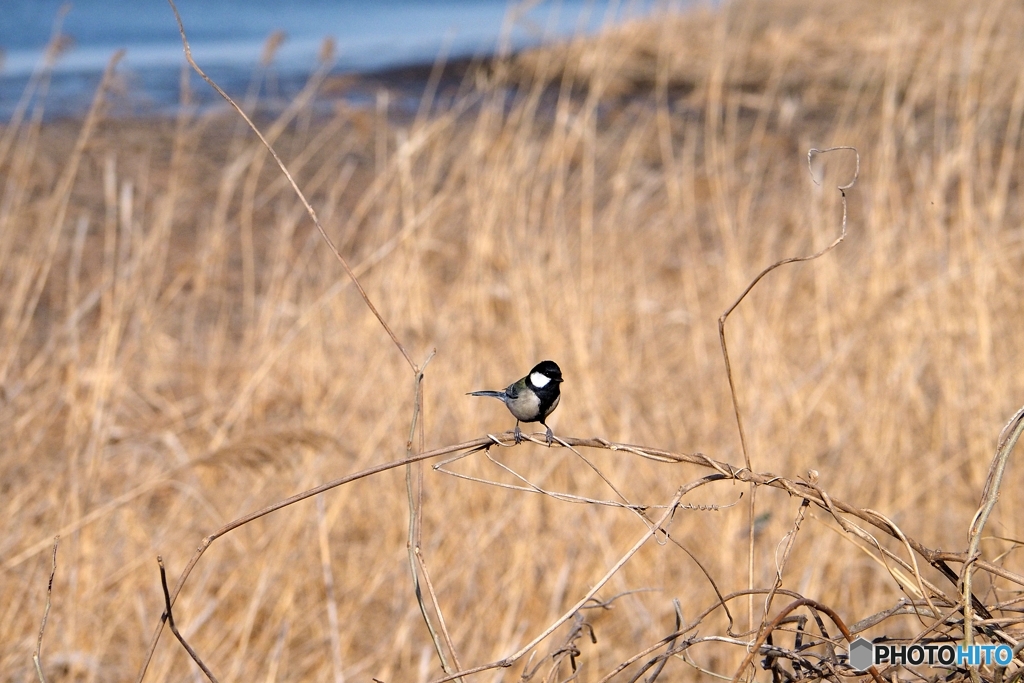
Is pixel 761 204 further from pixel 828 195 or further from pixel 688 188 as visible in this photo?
pixel 688 188

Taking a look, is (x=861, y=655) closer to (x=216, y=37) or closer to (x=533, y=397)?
(x=533, y=397)

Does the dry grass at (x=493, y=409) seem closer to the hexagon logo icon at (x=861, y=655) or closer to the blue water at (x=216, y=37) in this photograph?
the hexagon logo icon at (x=861, y=655)

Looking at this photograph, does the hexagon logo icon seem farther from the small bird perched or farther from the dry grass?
the dry grass

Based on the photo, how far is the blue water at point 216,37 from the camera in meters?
10.5

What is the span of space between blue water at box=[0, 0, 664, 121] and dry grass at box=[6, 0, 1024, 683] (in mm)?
3959

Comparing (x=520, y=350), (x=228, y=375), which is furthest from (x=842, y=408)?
(x=228, y=375)

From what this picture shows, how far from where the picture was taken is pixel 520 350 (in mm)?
3225

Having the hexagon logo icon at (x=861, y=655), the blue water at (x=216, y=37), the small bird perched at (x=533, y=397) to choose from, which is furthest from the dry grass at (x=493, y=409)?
the blue water at (x=216, y=37)

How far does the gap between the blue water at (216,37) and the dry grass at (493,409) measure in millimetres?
3959

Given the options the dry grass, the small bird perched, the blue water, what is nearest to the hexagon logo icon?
the small bird perched

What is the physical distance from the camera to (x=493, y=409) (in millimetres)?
3455

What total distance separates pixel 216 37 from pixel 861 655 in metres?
15.2

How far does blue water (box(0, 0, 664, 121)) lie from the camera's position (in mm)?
10516

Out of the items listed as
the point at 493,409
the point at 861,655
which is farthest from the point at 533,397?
the point at 493,409
